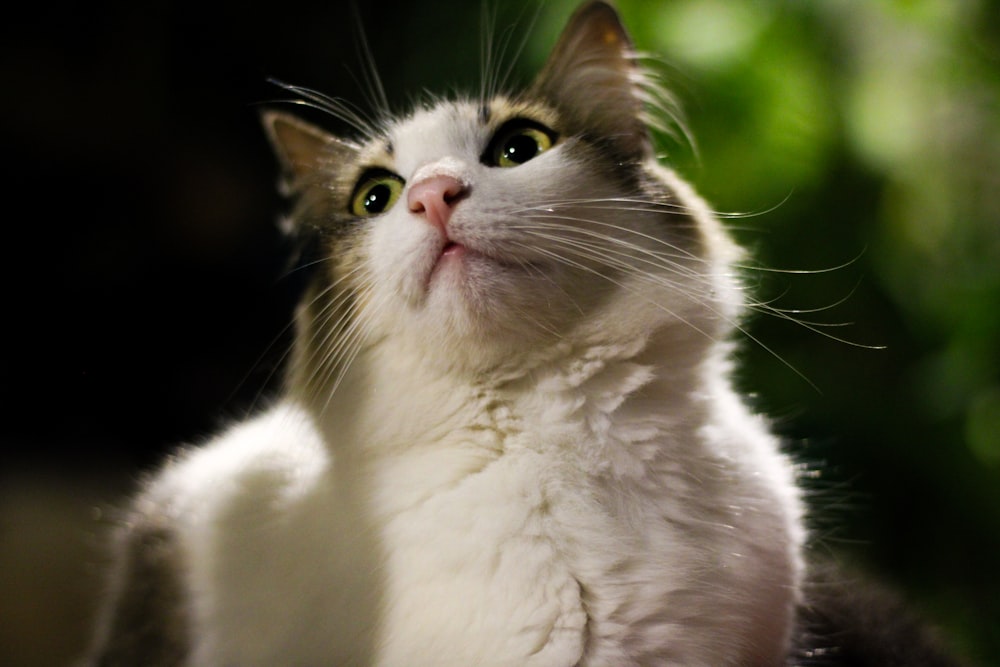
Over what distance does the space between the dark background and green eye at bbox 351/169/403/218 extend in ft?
0.66

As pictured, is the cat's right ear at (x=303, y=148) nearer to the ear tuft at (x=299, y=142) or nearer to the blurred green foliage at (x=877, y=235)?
the ear tuft at (x=299, y=142)

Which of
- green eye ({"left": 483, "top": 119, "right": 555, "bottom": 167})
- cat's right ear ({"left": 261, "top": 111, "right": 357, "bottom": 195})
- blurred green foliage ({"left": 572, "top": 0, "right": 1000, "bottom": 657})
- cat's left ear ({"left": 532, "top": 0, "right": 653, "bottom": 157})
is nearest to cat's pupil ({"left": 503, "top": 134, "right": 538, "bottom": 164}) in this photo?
green eye ({"left": 483, "top": 119, "right": 555, "bottom": 167})

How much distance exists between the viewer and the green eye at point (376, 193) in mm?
1020

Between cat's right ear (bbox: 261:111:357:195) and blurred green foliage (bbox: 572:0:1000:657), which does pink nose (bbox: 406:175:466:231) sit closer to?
cat's right ear (bbox: 261:111:357:195)

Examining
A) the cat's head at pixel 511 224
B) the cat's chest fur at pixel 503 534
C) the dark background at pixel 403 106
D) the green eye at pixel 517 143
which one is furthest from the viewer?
the dark background at pixel 403 106

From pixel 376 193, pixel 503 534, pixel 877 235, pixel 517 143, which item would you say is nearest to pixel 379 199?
pixel 376 193

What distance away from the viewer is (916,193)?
1.67 meters

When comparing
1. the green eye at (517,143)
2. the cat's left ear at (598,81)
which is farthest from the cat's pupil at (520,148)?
the cat's left ear at (598,81)

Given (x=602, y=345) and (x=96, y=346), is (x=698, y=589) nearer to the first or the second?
(x=602, y=345)

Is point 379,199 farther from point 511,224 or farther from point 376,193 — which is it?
point 511,224

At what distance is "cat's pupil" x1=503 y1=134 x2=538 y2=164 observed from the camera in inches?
38.8

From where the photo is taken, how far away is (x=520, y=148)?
3.26 ft

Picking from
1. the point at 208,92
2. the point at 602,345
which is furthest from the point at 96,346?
→ the point at 602,345

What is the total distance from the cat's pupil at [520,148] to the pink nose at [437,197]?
144 millimetres
